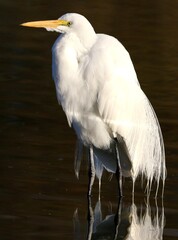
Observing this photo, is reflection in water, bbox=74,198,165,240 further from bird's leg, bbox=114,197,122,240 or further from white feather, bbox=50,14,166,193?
white feather, bbox=50,14,166,193

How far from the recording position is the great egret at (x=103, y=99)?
22.9ft

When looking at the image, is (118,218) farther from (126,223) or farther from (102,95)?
(102,95)

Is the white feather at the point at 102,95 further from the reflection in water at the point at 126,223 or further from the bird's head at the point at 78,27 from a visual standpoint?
the reflection in water at the point at 126,223

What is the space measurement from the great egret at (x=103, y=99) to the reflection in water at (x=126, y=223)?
0.35m

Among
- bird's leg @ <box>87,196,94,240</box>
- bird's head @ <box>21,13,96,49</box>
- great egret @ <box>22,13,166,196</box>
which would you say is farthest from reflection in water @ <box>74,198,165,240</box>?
bird's head @ <box>21,13,96,49</box>

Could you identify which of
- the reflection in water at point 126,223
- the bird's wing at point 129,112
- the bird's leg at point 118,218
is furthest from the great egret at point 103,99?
the reflection in water at point 126,223

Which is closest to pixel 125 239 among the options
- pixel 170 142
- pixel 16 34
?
pixel 170 142

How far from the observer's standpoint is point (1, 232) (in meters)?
5.92

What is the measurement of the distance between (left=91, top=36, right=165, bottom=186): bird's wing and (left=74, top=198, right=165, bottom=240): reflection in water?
38cm

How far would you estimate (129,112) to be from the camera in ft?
23.6

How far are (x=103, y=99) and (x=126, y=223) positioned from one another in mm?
961

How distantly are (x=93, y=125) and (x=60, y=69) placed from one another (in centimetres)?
46

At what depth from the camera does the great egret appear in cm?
698

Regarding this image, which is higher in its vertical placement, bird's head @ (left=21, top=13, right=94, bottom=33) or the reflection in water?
bird's head @ (left=21, top=13, right=94, bottom=33)
